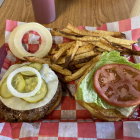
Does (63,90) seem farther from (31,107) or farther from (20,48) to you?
(20,48)

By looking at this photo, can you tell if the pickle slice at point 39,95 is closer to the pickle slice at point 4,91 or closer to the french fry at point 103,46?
the pickle slice at point 4,91

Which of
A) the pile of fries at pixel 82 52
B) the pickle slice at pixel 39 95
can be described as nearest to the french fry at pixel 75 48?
the pile of fries at pixel 82 52

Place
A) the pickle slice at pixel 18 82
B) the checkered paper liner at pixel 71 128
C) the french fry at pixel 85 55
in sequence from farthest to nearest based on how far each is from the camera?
the french fry at pixel 85 55
the pickle slice at pixel 18 82
the checkered paper liner at pixel 71 128

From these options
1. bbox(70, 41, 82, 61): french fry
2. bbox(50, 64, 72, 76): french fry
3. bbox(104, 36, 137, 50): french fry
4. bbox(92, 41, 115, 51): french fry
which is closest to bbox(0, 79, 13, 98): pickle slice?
bbox(50, 64, 72, 76): french fry

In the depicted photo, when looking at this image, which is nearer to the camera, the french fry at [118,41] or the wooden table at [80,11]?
the french fry at [118,41]

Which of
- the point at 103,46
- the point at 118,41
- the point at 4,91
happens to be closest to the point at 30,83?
the point at 4,91

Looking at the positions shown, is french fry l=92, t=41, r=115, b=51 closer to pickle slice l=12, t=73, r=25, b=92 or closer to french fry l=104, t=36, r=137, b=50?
french fry l=104, t=36, r=137, b=50
